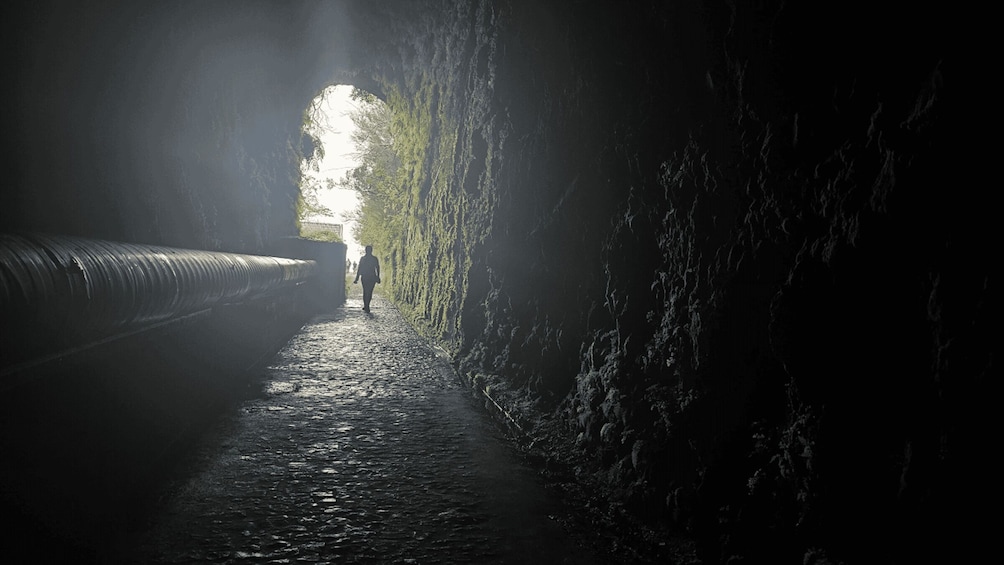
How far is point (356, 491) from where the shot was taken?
3.00 metres

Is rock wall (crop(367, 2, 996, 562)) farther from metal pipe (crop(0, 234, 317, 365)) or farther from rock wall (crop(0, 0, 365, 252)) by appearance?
rock wall (crop(0, 0, 365, 252))

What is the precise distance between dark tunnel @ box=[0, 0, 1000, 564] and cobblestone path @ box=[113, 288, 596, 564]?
0.32m


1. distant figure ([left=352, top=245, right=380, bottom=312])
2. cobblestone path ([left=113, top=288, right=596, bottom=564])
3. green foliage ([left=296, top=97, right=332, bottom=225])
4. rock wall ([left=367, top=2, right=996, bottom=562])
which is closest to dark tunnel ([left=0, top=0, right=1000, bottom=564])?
rock wall ([left=367, top=2, right=996, bottom=562])

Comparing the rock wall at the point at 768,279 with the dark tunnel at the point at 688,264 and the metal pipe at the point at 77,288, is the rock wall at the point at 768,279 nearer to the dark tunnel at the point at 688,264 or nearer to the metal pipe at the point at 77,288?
the dark tunnel at the point at 688,264

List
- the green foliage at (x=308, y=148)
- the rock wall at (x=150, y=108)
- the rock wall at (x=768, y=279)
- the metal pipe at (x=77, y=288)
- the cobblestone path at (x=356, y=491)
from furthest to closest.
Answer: the green foliage at (x=308, y=148) → the rock wall at (x=150, y=108) → the cobblestone path at (x=356, y=491) → the metal pipe at (x=77, y=288) → the rock wall at (x=768, y=279)

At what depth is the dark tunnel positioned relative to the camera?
1.50m

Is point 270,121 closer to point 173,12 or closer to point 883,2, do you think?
point 173,12

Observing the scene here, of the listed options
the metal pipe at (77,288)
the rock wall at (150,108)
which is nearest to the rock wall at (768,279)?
the metal pipe at (77,288)

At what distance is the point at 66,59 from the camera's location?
199 inches

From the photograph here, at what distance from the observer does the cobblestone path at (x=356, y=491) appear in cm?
238

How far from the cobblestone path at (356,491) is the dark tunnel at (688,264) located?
32cm

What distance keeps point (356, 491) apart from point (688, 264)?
1913 millimetres

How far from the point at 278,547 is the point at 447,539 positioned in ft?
2.15

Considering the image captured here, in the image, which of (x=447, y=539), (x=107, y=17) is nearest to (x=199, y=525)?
(x=447, y=539)
